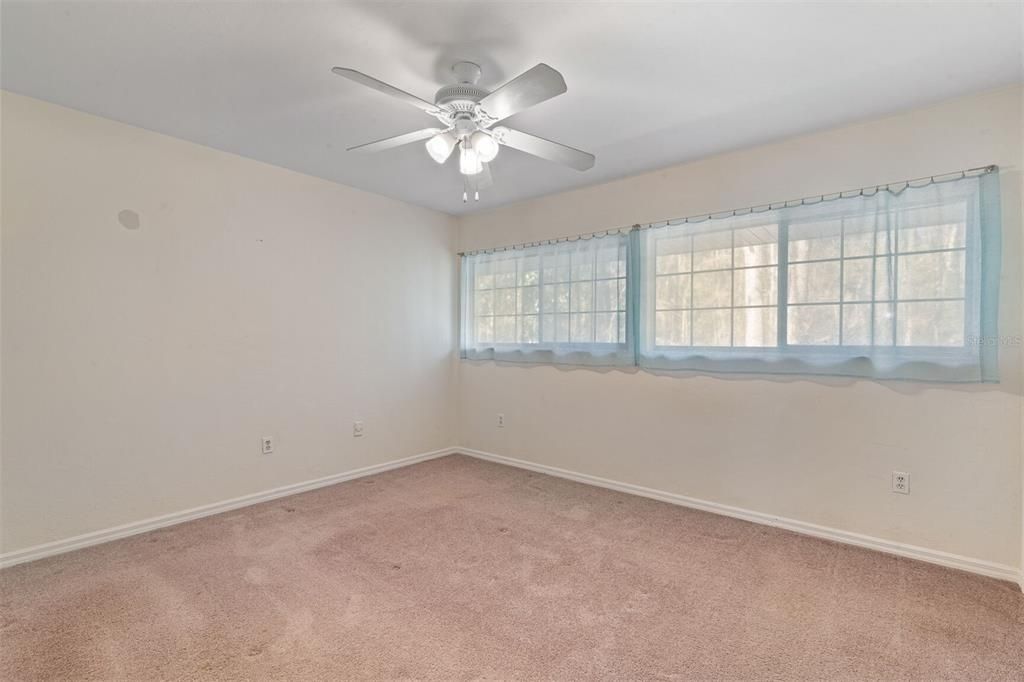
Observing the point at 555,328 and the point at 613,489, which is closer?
the point at 613,489

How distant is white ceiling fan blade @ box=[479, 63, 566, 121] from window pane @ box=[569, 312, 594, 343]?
205 cm

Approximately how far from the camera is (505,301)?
4.33 meters

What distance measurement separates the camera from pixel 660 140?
2.85 m

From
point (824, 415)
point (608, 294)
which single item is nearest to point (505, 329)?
point (608, 294)

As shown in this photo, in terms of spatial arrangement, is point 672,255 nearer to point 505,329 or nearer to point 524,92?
point 505,329

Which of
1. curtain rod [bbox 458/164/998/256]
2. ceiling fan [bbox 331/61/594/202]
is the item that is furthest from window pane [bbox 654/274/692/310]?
ceiling fan [bbox 331/61/594/202]

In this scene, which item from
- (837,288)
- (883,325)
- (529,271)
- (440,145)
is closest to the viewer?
(440,145)

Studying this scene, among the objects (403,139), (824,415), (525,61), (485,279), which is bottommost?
(824,415)

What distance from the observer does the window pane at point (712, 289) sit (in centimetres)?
308

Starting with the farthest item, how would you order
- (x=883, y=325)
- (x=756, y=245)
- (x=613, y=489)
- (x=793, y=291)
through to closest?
(x=613, y=489), (x=756, y=245), (x=793, y=291), (x=883, y=325)

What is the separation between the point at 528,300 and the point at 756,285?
1823 mm

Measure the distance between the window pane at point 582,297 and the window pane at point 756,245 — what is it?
3.56 ft

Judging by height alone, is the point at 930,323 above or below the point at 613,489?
above

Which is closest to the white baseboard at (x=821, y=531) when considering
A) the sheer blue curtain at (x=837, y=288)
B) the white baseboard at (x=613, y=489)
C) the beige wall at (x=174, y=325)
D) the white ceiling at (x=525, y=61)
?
the white baseboard at (x=613, y=489)
